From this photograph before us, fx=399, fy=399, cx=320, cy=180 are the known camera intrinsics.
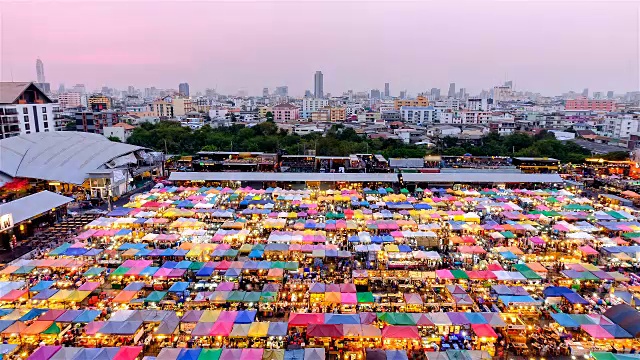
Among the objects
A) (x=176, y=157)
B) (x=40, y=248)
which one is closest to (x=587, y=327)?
(x=40, y=248)

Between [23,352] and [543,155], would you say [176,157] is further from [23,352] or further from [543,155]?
[543,155]

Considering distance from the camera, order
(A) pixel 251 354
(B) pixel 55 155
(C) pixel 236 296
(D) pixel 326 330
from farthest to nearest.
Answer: (B) pixel 55 155 < (C) pixel 236 296 < (D) pixel 326 330 < (A) pixel 251 354

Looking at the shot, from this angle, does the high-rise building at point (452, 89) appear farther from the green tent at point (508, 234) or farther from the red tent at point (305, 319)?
the red tent at point (305, 319)

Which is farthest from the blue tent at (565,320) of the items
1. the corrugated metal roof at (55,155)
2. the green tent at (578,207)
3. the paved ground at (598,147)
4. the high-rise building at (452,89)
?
the high-rise building at (452,89)

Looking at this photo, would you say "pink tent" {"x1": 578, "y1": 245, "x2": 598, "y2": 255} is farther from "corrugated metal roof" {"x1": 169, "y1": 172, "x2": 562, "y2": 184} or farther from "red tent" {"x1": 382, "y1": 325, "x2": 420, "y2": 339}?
"corrugated metal roof" {"x1": 169, "y1": 172, "x2": 562, "y2": 184}

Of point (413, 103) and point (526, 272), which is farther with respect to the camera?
point (413, 103)

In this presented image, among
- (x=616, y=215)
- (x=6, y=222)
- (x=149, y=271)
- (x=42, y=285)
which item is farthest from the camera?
(x=616, y=215)

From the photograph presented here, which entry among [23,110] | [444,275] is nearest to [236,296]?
[444,275]

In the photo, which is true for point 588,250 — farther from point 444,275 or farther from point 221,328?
point 221,328
